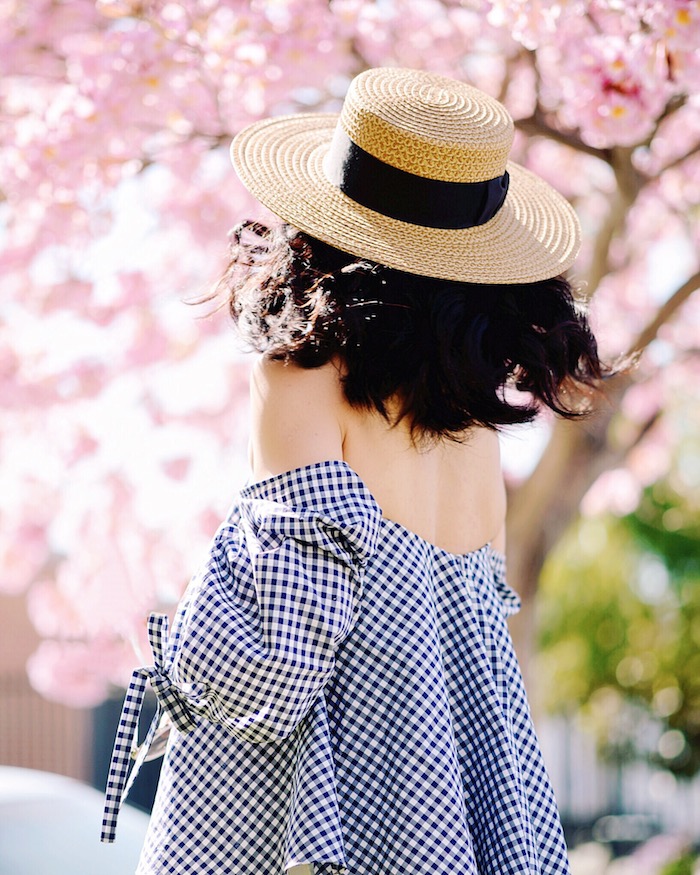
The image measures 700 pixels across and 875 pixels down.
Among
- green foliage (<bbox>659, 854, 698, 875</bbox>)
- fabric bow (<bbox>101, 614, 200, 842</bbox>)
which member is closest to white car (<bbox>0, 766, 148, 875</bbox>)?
fabric bow (<bbox>101, 614, 200, 842</bbox>)

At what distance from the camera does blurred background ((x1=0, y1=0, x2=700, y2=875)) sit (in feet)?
8.27

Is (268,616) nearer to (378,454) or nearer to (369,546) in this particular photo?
(369,546)

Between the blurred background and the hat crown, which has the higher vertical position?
the hat crown

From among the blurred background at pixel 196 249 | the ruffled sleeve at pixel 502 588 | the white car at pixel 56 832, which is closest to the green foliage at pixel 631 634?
the blurred background at pixel 196 249

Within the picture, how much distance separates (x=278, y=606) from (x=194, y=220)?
9.75 ft

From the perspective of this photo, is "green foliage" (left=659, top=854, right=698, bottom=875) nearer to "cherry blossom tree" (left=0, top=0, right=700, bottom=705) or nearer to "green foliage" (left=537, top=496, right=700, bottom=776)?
"cherry blossom tree" (left=0, top=0, right=700, bottom=705)

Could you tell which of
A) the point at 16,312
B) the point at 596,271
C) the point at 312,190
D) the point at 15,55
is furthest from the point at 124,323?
the point at 312,190

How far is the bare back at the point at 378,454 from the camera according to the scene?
1.37 meters

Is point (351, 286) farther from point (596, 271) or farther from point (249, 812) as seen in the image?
point (596, 271)

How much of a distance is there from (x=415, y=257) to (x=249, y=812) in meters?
0.73

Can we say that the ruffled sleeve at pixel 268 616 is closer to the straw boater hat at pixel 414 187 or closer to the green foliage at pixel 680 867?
the straw boater hat at pixel 414 187

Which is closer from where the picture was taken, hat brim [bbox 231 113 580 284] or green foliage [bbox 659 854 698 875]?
hat brim [bbox 231 113 580 284]

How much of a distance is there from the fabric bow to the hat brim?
21.2 inches

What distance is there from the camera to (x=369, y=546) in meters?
1.36
